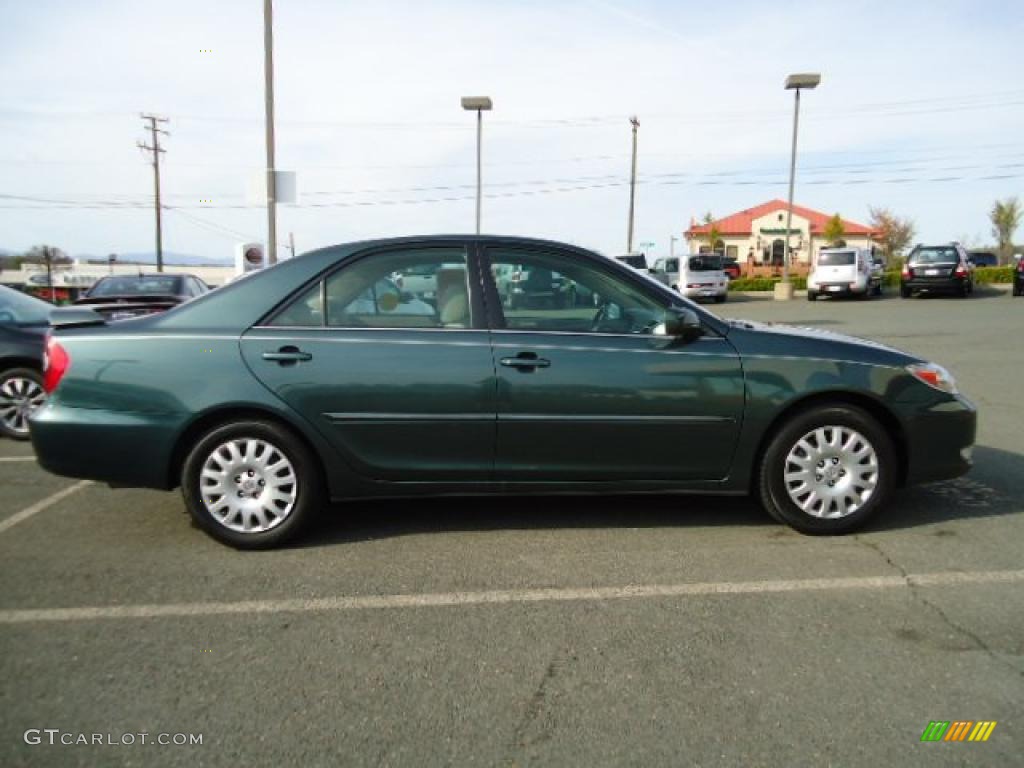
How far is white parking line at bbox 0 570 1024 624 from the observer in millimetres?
3014

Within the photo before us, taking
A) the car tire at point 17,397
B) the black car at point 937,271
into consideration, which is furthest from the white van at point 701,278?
the car tire at point 17,397

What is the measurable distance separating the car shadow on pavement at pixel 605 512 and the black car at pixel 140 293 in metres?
4.74

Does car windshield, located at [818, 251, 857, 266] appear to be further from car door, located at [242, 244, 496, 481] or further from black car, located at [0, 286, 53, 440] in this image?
black car, located at [0, 286, 53, 440]

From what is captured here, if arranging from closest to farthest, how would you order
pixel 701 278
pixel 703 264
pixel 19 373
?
pixel 19 373
pixel 701 278
pixel 703 264

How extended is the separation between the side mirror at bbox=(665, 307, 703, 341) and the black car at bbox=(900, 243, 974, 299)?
24.1 metres

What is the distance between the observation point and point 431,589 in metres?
3.23

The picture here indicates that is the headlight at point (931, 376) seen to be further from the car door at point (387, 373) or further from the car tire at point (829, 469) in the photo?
the car door at point (387, 373)

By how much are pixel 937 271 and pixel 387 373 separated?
25.2m

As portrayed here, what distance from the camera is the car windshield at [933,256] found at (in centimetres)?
2389

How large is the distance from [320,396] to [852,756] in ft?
8.76

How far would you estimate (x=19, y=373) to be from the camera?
6191 mm

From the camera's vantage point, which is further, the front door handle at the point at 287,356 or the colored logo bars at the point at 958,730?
the front door handle at the point at 287,356

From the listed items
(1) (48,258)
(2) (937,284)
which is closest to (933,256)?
(2) (937,284)

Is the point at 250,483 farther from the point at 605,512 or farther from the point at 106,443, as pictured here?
the point at 605,512
